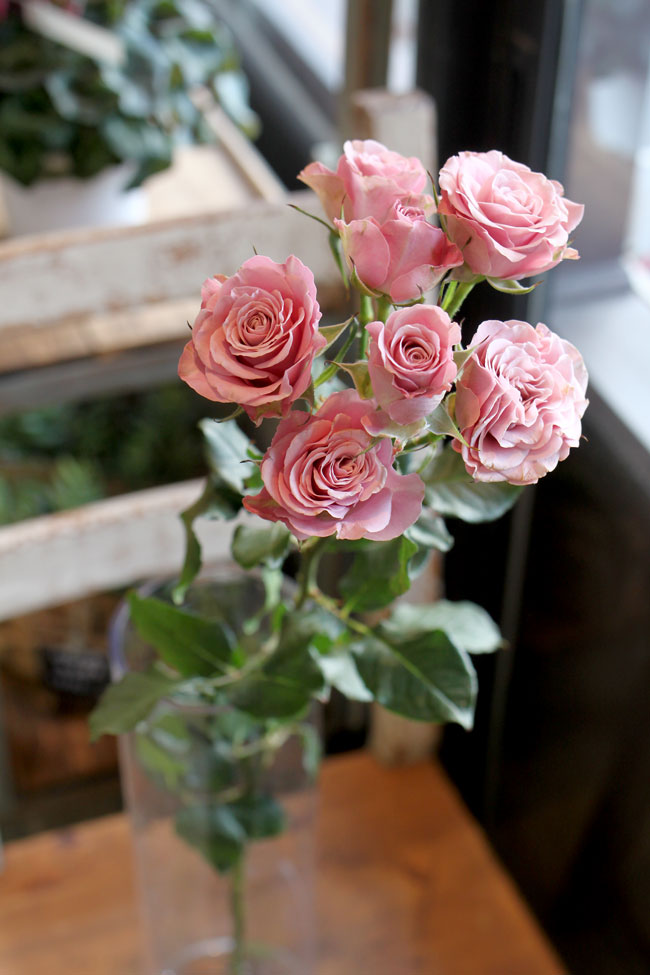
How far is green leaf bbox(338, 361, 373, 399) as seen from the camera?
→ 48 centimetres

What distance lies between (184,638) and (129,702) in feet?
0.17

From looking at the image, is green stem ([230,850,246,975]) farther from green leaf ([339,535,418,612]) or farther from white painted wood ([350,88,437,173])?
white painted wood ([350,88,437,173])

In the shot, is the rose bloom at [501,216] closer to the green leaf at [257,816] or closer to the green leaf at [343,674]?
the green leaf at [343,674]

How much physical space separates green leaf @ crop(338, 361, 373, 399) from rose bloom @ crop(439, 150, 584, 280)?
0.21 feet

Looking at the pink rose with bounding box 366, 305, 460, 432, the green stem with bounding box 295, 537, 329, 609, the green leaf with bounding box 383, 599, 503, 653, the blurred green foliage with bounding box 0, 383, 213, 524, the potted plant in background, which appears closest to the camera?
the pink rose with bounding box 366, 305, 460, 432

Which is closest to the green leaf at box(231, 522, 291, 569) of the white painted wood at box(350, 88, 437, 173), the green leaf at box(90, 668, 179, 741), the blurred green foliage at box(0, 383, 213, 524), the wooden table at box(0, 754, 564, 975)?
the green leaf at box(90, 668, 179, 741)

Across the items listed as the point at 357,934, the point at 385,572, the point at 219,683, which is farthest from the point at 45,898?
the point at 385,572

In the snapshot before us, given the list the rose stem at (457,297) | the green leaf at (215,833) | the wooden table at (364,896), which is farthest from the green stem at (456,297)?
the wooden table at (364,896)

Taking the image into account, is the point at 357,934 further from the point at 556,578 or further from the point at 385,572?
the point at 385,572

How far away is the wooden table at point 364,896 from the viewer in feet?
3.37

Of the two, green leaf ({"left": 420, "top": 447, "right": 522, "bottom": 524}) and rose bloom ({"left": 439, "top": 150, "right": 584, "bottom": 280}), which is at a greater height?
rose bloom ({"left": 439, "top": 150, "right": 584, "bottom": 280})

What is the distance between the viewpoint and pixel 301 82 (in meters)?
1.42

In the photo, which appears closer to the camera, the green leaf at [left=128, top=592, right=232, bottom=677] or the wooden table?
the green leaf at [left=128, top=592, right=232, bottom=677]

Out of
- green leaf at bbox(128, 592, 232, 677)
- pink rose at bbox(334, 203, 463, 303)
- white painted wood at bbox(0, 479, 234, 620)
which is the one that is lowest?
white painted wood at bbox(0, 479, 234, 620)
